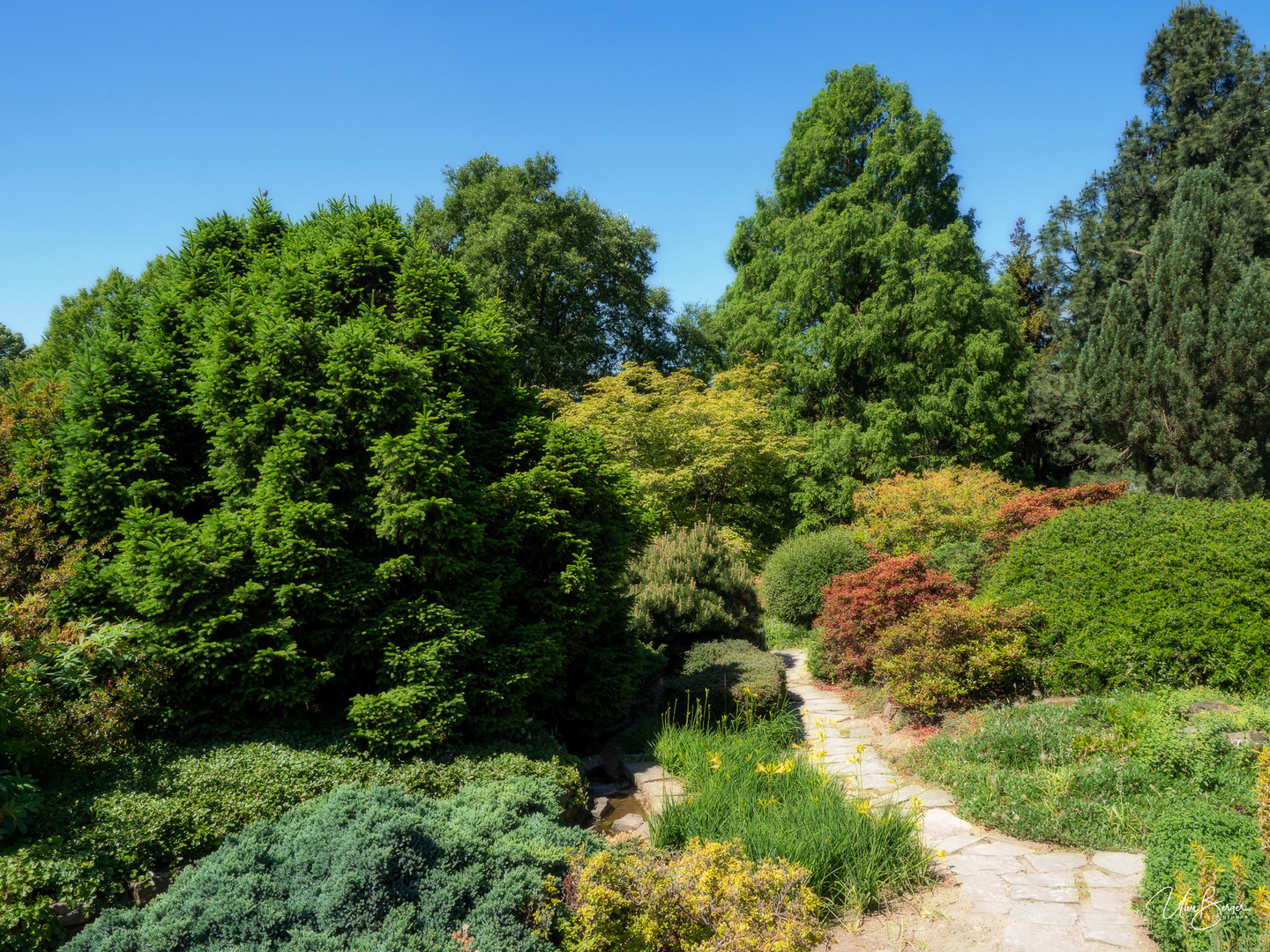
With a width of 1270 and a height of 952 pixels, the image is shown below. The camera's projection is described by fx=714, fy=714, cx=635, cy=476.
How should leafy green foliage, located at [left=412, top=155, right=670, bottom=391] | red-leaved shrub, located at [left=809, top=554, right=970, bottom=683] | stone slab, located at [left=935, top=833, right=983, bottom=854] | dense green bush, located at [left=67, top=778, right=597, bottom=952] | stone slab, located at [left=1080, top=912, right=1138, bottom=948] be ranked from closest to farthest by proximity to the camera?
dense green bush, located at [left=67, top=778, right=597, bottom=952], stone slab, located at [left=1080, top=912, right=1138, bottom=948], stone slab, located at [left=935, top=833, right=983, bottom=854], red-leaved shrub, located at [left=809, top=554, right=970, bottom=683], leafy green foliage, located at [left=412, top=155, right=670, bottom=391]

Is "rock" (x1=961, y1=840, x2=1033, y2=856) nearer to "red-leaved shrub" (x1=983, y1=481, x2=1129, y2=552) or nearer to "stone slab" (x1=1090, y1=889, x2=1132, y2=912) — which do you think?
"stone slab" (x1=1090, y1=889, x2=1132, y2=912)

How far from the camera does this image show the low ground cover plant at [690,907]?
318 centimetres

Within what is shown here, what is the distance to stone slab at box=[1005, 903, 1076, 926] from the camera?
367cm

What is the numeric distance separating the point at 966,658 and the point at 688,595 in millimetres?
3013

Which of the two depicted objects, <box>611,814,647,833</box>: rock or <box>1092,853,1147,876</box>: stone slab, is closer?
<box>1092,853,1147,876</box>: stone slab

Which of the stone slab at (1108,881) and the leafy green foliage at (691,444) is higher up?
the leafy green foliage at (691,444)

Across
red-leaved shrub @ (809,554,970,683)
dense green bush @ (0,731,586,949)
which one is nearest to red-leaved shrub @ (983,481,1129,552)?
red-leaved shrub @ (809,554,970,683)

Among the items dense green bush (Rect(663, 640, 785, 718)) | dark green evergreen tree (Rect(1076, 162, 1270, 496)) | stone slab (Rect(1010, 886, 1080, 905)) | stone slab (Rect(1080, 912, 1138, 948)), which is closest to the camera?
stone slab (Rect(1080, 912, 1138, 948))

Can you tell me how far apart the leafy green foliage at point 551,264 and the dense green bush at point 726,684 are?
510 inches

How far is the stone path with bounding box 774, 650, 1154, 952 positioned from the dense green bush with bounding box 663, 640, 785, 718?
164 centimetres

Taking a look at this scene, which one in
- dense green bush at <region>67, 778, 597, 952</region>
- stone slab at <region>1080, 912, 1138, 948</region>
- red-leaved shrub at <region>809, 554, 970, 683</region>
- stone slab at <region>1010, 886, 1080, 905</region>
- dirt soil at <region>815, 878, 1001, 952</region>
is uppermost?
red-leaved shrub at <region>809, 554, 970, 683</region>

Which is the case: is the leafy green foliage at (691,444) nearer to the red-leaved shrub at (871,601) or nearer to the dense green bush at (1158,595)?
the red-leaved shrub at (871,601)

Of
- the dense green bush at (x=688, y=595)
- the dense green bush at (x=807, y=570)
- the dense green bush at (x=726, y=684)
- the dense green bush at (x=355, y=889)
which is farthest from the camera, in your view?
the dense green bush at (x=807, y=570)

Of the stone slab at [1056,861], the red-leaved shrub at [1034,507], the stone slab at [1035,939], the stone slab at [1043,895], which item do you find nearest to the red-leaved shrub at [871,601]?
the red-leaved shrub at [1034,507]
